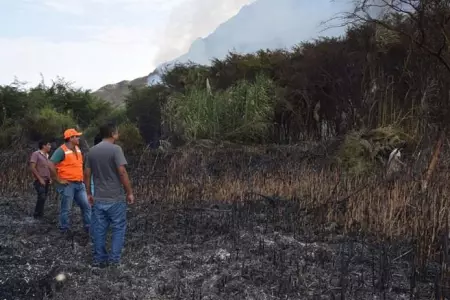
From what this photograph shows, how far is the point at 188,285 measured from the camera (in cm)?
545

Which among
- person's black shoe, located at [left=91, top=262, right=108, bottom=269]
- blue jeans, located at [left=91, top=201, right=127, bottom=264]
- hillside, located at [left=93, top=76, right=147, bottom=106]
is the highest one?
hillside, located at [left=93, top=76, right=147, bottom=106]

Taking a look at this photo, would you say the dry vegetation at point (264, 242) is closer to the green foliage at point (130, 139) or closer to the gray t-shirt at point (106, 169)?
the gray t-shirt at point (106, 169)

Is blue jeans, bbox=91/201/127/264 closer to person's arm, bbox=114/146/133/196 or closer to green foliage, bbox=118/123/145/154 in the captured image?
person's arm, bbox=114/146/133/196

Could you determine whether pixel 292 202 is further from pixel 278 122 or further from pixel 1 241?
pixel 278 122

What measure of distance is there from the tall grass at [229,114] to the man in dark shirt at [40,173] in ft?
24.6

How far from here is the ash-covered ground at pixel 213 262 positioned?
531 cm

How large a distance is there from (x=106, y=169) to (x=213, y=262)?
58.5 inches

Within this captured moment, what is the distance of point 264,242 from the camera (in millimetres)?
6793

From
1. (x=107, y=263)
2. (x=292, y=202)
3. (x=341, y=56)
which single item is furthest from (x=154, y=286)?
(x=341, y=56)

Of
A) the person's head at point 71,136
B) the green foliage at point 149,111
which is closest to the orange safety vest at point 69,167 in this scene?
the person's head at point 71,136

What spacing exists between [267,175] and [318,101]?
5.97 m

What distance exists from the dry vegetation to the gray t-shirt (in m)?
0.76

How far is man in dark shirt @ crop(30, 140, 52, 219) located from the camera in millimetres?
8445

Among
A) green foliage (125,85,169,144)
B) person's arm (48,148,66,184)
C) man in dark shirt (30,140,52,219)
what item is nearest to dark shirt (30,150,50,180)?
man in dark shirt (30,140,52,219)
